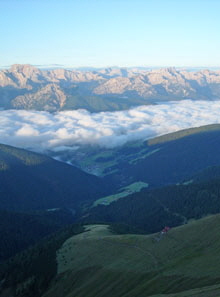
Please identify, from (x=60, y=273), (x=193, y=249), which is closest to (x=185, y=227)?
(x=193, y=249)

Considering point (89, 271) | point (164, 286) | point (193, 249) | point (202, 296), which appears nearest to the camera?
point (202, 296)

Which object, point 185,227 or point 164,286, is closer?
point 164,286

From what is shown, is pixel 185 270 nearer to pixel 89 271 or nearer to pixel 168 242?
pixel 168 242

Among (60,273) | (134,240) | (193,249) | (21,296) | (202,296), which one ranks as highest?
(202,296)

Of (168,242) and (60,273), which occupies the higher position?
(168,242)

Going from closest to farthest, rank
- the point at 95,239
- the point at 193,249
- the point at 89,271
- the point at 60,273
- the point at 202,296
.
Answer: the point at 202,296 < the point at 193,249 < the point at 89,271 < the point at 60,273 < the point at 95,239

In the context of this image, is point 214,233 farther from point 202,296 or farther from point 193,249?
point 202,296
